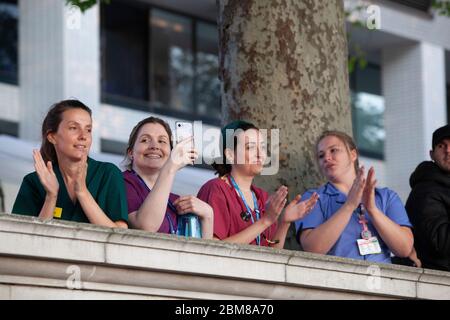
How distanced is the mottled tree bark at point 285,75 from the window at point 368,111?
Answer: 15.5 meters

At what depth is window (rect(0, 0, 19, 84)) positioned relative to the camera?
19.2 metres

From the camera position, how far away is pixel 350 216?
7105mm

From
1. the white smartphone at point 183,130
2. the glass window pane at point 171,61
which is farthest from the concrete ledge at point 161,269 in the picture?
the glass window pane at point 171,61

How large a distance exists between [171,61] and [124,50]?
99 centimetres

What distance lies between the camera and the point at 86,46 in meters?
19.3

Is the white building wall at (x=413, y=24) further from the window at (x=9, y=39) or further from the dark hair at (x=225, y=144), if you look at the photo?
the dark hair at (x=225, y=144)

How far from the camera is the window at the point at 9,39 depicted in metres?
19.2

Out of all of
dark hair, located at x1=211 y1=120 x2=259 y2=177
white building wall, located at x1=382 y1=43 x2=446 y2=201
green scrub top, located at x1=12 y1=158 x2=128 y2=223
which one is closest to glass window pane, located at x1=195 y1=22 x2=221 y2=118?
white building wall, located at x1=382 y1=43 x2=446 y2=201

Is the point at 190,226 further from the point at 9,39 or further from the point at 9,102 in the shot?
the point at 9,39

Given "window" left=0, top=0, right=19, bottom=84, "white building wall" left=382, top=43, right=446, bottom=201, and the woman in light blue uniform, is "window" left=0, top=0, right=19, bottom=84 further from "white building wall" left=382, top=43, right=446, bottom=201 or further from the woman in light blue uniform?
the woman in light blue uniform

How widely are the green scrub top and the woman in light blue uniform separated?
1.18 meters

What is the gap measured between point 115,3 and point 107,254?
52.0 feet
